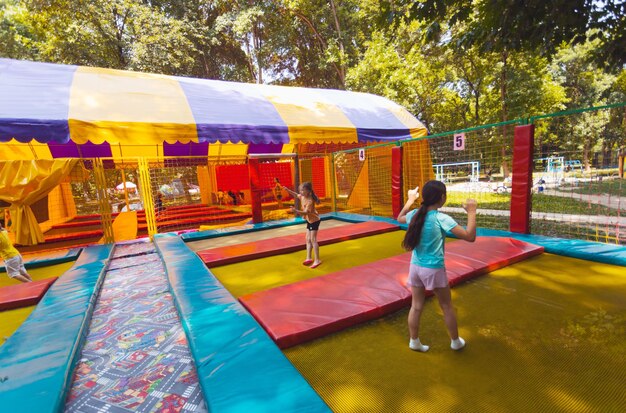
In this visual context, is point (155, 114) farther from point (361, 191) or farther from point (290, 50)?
point (290, 50)

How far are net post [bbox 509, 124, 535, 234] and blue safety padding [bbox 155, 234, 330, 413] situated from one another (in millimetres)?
4199

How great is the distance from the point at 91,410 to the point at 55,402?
0.19 m

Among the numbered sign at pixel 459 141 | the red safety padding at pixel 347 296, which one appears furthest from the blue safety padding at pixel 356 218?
the red safety padding at pixel 347 296

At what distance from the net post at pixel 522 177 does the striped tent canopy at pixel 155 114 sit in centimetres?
397

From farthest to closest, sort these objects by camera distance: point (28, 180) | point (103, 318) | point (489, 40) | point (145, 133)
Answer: point (28, 180), point (145, 133), point (489, 40), point (103, 318)

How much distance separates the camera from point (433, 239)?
6.45 ft

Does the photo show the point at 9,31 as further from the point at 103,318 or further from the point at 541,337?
the point at 541,337

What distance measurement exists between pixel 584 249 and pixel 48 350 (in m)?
5.34

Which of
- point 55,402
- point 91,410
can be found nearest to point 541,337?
point 91,410

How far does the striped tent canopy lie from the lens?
200 inches

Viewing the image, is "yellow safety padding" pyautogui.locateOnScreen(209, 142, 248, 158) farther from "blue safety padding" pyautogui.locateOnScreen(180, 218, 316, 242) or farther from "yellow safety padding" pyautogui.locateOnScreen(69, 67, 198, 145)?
"blue safety padding" pyautogui.locateOnScreen(180, 218, 316, 242)

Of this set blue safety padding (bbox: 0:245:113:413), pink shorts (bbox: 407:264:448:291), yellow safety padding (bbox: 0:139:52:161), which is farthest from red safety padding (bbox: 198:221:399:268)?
yellow safety padding (bbox: 0:139:52:161)

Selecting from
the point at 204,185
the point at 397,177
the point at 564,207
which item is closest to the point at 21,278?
the point at 397,177

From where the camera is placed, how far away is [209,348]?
2.12 m
